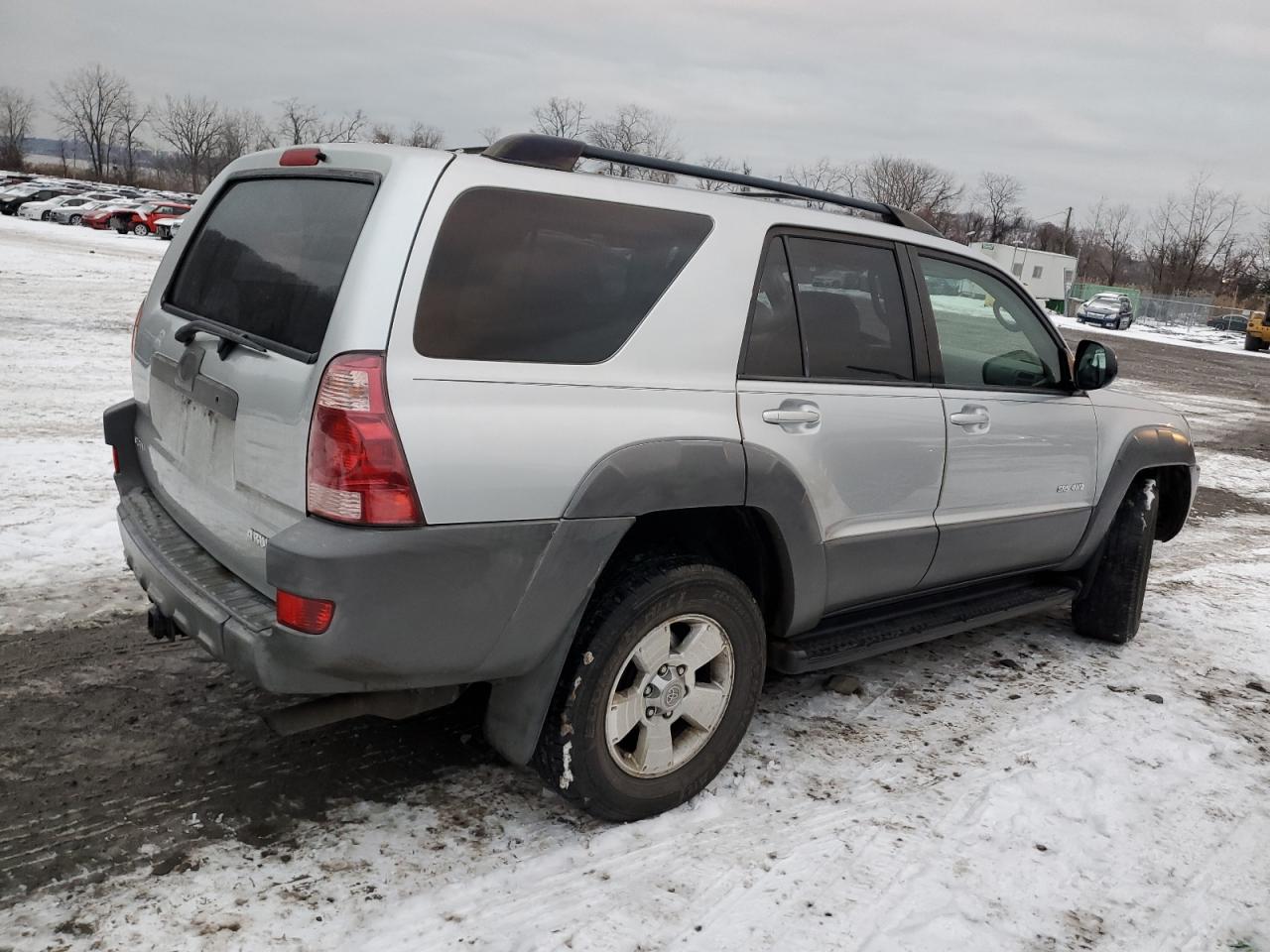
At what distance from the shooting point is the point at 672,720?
3123 mm

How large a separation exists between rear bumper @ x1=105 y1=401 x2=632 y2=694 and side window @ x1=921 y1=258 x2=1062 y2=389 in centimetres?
183

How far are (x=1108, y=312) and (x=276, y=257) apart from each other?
154 ft

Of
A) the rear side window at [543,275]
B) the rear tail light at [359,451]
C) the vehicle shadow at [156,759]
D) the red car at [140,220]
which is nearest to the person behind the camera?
the rear tail light at [359,451]

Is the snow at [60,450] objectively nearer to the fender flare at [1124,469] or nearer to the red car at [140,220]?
the fender flare at [1124,469]

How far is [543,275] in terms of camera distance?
273 cm

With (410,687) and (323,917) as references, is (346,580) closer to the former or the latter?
(410,687)

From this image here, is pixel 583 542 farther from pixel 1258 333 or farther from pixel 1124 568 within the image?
pixel 1258 333

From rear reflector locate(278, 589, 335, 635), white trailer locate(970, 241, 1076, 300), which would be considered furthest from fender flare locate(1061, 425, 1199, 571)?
white trailer locate(970, 241, 1076, 300)

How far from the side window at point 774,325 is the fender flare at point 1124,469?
2116 millimetres

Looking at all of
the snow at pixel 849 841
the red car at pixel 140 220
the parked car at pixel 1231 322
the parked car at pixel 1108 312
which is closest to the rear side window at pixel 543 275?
the snow at pixel 849 841

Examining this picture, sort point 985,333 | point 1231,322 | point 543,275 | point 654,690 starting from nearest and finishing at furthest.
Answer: point 543,275
point 654,690
point 985,333
point 1231,322

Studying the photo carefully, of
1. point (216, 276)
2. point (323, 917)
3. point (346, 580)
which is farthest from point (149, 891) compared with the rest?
point (216, 276)

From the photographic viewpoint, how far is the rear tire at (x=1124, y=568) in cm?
481

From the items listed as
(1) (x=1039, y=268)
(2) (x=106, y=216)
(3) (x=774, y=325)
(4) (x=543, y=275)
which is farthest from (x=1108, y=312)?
(4) (x=543, y=275)
